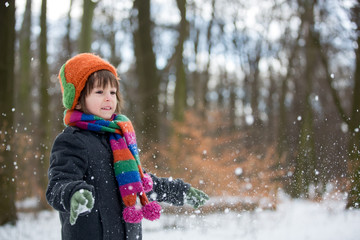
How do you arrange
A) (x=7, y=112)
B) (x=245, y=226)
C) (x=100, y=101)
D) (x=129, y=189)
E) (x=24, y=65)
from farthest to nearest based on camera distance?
(x=24, y=65) → (x=245, y=226) → (x=7, y=112) → (x=100, y=101) → (x=129, y=189)

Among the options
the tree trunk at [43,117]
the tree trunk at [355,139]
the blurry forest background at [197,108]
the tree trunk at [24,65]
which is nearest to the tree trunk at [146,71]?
the blurry forest background at [197,108]

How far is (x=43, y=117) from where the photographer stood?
5.77 m

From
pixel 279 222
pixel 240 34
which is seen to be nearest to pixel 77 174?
pixel 279 222

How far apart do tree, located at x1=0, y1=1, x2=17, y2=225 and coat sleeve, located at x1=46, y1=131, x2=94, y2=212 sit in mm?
3468

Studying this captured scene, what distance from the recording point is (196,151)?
5.28m

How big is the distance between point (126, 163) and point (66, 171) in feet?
0.93

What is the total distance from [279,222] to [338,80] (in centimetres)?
396

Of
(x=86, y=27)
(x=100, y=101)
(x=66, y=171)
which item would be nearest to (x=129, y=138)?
(x=100, y=101)

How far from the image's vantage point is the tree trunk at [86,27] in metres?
5.54

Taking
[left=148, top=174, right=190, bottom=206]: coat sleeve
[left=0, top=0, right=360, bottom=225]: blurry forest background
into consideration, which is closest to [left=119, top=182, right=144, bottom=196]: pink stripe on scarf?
[left=148, top=174, right=190, bottom=206]: coat sleeve

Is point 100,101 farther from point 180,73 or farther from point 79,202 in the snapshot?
point 180,73

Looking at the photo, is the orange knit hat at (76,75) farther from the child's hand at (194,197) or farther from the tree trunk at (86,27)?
the tree trunk at (86,27)

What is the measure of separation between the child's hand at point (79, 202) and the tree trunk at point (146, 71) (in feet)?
12.6

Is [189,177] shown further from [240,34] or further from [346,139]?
[240,34]
